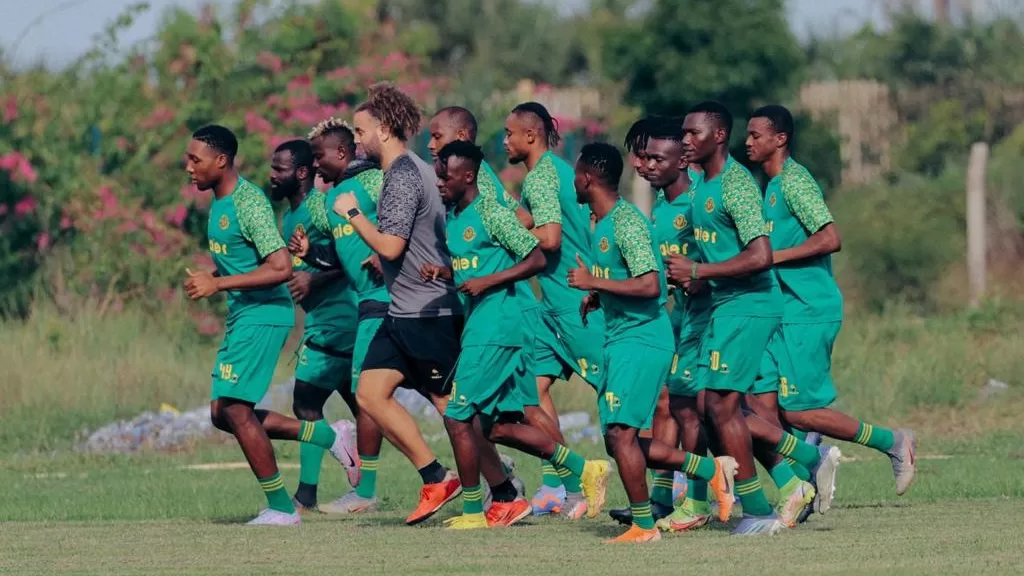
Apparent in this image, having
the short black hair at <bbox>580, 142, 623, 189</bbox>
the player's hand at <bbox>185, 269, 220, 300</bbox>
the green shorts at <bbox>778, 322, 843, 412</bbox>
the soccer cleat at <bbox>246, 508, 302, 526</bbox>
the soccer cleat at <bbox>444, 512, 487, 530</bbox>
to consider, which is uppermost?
the short black hair at <bbox>580, 142, 623, 189</bbox>

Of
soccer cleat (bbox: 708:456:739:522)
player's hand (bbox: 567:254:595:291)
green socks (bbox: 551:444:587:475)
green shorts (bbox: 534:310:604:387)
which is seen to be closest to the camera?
player's hand (bbox: 567:254:595:291)

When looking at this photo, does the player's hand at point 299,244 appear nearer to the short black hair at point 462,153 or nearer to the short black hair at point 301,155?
the short black hair at point 301,155

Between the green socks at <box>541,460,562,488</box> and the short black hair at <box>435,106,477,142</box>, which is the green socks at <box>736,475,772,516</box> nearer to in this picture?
the green socks at <box>541,460,562,488</box>

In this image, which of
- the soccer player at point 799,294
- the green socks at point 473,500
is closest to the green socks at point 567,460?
the green socks at point 473,500

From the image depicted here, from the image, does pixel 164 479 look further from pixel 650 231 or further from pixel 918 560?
pixel 918 560

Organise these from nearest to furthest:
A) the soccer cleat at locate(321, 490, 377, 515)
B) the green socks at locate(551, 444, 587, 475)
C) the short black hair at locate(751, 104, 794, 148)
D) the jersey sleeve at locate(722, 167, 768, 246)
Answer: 1. the jersey sleeve at locate(722, 167, 768, 246)
2. the green socks at locate(551, 444, 587, 475)
3. the short black hair at locate(751, 104, 794, 148)
4. the soccer cleat at locate(321, 490, 377, 515)

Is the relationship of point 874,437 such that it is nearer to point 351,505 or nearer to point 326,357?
point 351,505

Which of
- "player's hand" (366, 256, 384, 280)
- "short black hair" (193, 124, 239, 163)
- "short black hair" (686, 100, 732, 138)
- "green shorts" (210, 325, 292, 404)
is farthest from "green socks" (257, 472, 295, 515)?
"short black hair" (686, 100, 732, 138)

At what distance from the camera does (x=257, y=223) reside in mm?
11203

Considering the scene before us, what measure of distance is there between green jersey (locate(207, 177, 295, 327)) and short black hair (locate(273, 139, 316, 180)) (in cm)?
114

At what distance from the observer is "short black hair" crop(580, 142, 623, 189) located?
1041cm

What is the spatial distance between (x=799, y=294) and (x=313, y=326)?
3.02 metres

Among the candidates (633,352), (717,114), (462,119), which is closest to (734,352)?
(633,352)

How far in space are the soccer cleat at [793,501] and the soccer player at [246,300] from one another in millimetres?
2721
